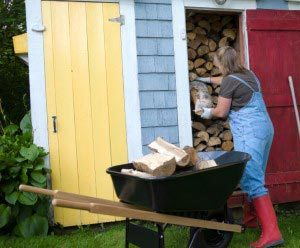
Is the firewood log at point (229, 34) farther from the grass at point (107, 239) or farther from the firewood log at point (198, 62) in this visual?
the grass at point (107, 239)

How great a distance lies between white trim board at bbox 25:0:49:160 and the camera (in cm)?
401

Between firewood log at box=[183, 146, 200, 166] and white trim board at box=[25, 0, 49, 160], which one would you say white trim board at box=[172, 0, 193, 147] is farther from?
firewood log at box=[183, 146, 200, 166]

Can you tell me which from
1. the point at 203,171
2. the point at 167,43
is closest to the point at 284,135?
the point at 167,43

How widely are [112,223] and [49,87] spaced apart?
1.44 m

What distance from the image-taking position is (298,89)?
4.91 m

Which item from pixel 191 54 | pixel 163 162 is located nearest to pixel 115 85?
pixel 191 54

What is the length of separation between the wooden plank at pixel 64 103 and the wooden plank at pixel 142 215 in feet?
5.02

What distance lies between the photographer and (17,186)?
381cm

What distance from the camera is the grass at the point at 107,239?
11.9 ft

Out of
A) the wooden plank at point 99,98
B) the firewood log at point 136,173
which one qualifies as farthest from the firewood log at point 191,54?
the firewood log at point 136,173

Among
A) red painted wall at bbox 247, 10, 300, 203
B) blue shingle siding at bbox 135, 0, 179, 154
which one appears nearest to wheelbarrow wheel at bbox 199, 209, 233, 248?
blue shingle siding at bbox 135, 0, 179, 154

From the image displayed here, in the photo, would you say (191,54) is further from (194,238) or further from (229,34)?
(194,238)

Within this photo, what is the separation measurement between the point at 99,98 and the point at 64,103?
13.3 inches

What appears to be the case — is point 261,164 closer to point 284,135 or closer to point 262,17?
point 284,135
